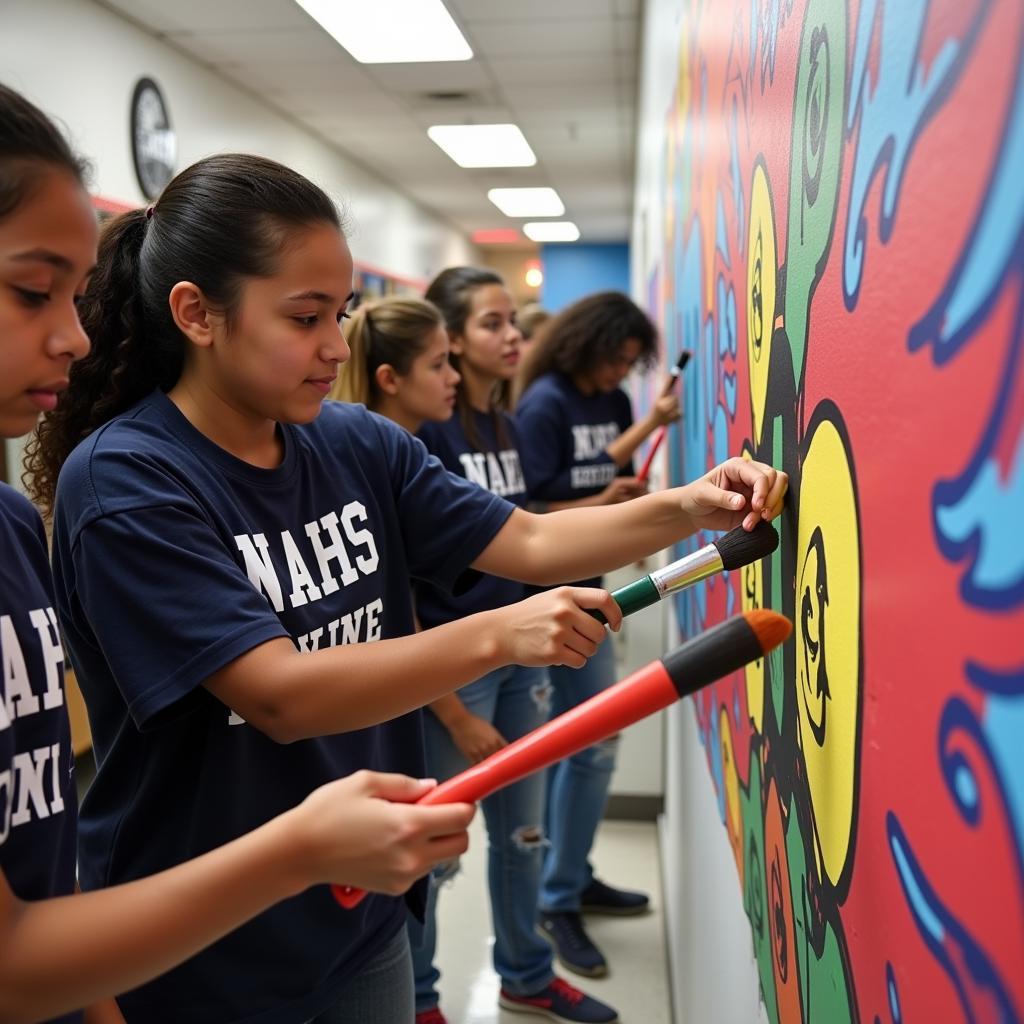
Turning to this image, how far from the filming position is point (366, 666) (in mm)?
799

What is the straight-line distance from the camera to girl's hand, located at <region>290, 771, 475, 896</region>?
569mm

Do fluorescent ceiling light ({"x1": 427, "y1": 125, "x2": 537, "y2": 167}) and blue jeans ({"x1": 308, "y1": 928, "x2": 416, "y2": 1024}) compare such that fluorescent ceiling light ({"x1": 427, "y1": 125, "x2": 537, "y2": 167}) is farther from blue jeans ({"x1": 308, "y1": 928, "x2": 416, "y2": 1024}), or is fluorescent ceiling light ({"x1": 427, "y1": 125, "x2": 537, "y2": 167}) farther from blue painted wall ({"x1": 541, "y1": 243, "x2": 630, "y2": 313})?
blue jeans ({"x1": 308, "y1": 928, "x2": 416, "y2": 1024})

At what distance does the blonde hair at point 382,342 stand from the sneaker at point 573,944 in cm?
129

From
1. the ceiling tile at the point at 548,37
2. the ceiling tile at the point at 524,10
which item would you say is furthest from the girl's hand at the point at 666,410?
the ceiling tile at the point at 548,37

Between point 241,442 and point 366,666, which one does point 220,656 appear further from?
point 241,442

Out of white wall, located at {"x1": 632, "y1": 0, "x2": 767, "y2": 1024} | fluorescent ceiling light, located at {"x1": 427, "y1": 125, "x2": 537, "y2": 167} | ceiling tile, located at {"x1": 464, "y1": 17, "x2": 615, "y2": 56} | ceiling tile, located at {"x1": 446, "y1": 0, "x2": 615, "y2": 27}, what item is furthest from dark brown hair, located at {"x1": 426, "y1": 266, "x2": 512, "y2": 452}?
fluorescent ceiling light, located at {"x1": 427, "y1": 125, "x2": 537, "y2": 167}

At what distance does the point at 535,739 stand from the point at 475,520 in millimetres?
528

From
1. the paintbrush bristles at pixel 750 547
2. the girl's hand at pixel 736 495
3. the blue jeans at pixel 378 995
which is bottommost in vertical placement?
the blue jeans at pixel 378 995

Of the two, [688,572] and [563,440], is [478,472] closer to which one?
[563,440]

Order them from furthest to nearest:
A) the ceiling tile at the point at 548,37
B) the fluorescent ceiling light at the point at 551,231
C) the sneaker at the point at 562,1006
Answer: the fluorescent ceiling light at the point at 551,231, the ceiling tile at the point at 548,37, the sneaker at the point at 562,1006

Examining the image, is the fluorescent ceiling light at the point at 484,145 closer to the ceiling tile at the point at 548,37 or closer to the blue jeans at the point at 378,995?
the ceiling tile at the point at 548,37

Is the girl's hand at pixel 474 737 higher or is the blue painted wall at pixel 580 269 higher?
the blue painted wall at pixel 580 269

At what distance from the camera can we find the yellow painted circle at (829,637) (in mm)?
556

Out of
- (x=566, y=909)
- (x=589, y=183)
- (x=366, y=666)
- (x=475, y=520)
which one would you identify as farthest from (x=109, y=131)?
(x=589, y=183)
